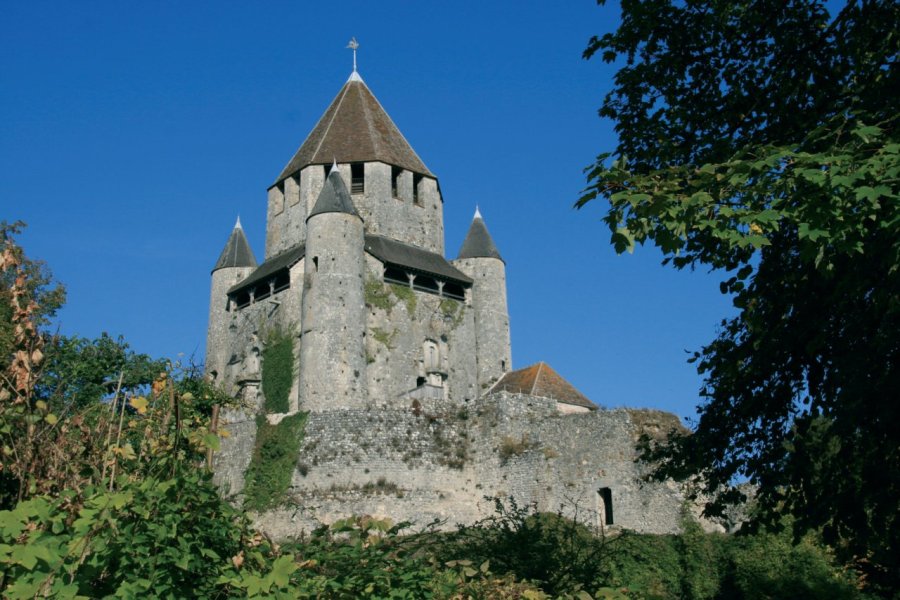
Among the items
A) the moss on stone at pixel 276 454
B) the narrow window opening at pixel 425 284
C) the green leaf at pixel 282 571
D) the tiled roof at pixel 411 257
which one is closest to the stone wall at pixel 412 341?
the narrow window opening at pixel 425 284

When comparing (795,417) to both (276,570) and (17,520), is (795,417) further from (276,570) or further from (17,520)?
(17,520)

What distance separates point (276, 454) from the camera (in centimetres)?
3089

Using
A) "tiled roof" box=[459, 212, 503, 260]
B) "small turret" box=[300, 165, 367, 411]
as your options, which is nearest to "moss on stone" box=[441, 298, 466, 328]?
"tiled roof" box=[459, 212, 503, 260]

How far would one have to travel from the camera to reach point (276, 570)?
564 cm

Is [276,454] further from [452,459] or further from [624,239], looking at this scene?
[624,239]

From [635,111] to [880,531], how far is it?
6.02 metres

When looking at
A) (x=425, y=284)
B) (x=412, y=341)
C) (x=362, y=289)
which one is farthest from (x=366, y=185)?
(x=412, y=341)

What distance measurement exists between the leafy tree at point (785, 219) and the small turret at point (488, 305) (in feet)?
86.3

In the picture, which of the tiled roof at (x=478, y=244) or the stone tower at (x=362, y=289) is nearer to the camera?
the stone tower at (x=362, y=289)

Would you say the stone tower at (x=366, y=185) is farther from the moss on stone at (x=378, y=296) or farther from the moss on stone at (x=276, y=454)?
the moss on stone at (x=276, y=454)

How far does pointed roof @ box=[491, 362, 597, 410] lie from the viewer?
35.9m

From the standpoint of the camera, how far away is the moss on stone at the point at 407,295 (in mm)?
38812

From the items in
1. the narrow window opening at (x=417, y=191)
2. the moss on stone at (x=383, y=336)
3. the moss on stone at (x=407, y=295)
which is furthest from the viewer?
the narrow window opening at (x=417, y=191)

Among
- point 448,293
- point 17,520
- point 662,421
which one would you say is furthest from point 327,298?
point 17,520
